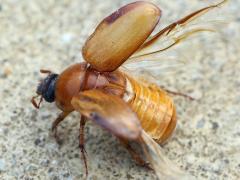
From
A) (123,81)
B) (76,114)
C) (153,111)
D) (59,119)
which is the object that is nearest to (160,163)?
(153,111)

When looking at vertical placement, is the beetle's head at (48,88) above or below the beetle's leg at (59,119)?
above

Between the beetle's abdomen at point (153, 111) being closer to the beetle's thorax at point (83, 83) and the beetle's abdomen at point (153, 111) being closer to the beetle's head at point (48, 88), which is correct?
the beetle's thorax at point (83, 83)

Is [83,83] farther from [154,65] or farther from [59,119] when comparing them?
[154,65]

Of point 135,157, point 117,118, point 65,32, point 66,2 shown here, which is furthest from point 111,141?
point 66,2

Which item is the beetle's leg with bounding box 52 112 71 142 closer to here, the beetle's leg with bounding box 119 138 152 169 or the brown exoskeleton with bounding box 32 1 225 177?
the brown exoskeleton with bounding box 32 1 225 177

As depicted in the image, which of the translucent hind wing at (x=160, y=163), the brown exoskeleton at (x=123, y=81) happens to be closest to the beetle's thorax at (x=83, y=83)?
the brown exoskeleton at (x=123, y=81)

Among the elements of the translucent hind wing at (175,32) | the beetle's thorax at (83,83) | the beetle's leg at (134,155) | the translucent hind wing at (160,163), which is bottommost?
the beetle's leg at (134,155)

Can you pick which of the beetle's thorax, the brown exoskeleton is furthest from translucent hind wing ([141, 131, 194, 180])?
the beetle's thorax

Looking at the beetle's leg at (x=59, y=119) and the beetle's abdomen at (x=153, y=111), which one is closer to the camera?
the beetle's abdomen at (x=153, y=111)
